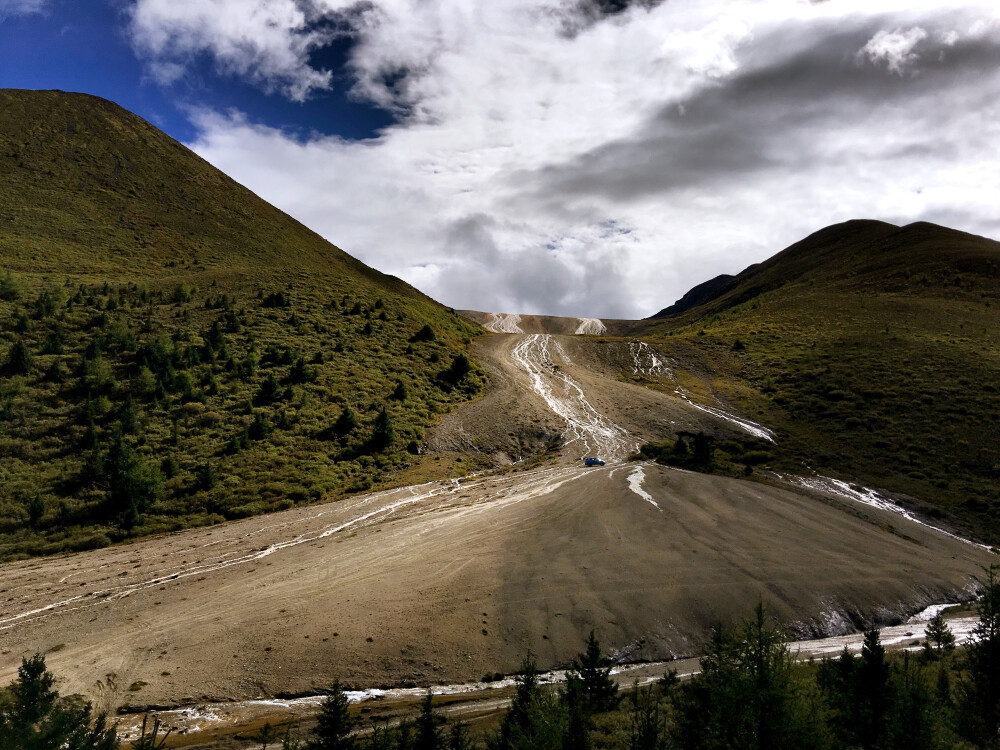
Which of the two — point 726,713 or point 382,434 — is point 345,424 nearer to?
point 382,434

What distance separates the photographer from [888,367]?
149 feet

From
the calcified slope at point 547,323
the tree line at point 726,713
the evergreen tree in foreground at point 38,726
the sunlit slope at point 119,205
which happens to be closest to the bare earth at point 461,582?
the tree line at point 726,713

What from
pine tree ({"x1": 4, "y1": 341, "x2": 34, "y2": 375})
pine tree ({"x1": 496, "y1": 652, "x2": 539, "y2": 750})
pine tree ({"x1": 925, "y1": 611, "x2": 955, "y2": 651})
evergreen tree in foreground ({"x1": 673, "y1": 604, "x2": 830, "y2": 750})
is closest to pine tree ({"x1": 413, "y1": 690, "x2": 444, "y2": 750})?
pine tree ({"x1": 496, "y1": 652, "x2": 539, "y2": 750})

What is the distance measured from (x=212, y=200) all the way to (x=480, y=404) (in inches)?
2419

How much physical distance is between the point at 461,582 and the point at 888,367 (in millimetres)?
42918

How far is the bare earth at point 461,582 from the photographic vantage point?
14.6 meters

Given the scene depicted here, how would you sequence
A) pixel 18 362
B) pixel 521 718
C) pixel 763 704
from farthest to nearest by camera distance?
pixel 18 362, pixel 521 718, pixel 763 704

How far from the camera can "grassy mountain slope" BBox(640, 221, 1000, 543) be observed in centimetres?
3253

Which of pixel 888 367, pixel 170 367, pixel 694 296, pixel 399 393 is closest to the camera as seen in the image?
pixel 170 367

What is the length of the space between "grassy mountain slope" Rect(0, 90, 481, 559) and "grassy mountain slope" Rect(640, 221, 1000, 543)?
24598 mm

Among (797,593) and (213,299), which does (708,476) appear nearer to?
(797,593)

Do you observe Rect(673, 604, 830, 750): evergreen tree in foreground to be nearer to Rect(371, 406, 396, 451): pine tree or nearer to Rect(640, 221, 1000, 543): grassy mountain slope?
Rect(371, 406, 396, 451): pine tree

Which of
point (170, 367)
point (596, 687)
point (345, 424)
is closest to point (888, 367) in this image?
point (345, 424)

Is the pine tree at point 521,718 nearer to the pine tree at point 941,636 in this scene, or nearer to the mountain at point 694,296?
the pine tree at point 941,636
